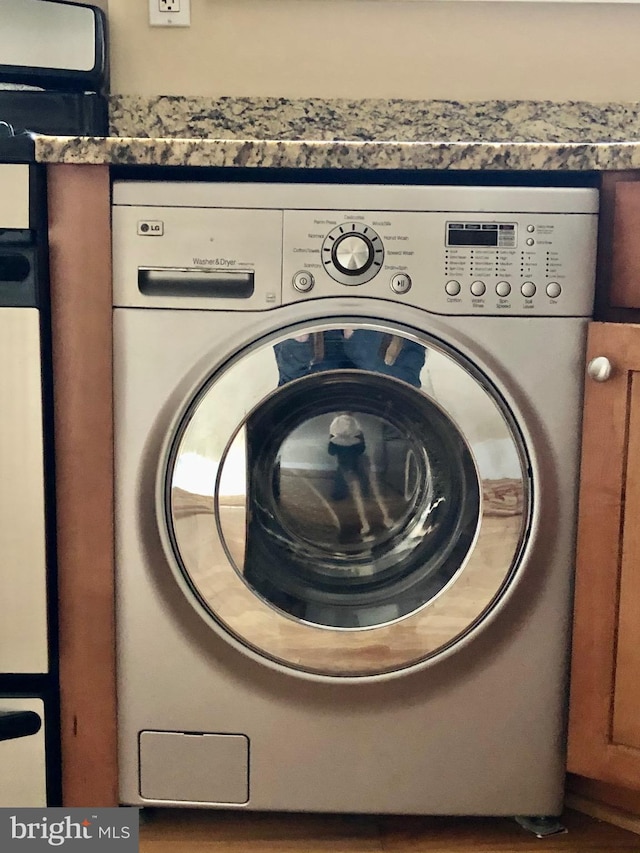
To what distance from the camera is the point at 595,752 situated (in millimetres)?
978

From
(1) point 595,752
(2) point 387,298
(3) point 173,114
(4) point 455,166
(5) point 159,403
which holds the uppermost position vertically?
(3) point 173,114

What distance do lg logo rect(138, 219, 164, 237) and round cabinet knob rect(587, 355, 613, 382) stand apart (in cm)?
56

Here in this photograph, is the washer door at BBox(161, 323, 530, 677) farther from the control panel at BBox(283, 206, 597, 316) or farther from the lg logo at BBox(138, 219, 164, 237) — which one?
the lg logo at BBox(138, 219, 164, 237)

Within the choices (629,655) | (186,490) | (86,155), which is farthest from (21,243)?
(629,655)

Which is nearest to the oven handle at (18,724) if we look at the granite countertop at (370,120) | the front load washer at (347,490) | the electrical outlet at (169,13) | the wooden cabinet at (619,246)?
the front load washer at (347,490)

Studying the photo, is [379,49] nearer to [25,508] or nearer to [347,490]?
[347,490]

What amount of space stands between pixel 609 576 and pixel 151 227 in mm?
730

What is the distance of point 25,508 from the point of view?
972mm

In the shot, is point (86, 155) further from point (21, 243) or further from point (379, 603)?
point (379, 603)

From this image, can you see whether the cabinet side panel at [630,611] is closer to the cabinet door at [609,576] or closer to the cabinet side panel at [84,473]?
the cabinet door at [609,576]

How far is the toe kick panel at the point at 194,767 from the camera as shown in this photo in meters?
1.00

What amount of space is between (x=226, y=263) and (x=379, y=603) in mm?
480

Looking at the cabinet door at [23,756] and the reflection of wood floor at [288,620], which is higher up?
the reflection of wood floor at [288,620]

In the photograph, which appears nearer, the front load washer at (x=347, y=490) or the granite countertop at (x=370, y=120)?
the front load washer at (x=347, y=490)
